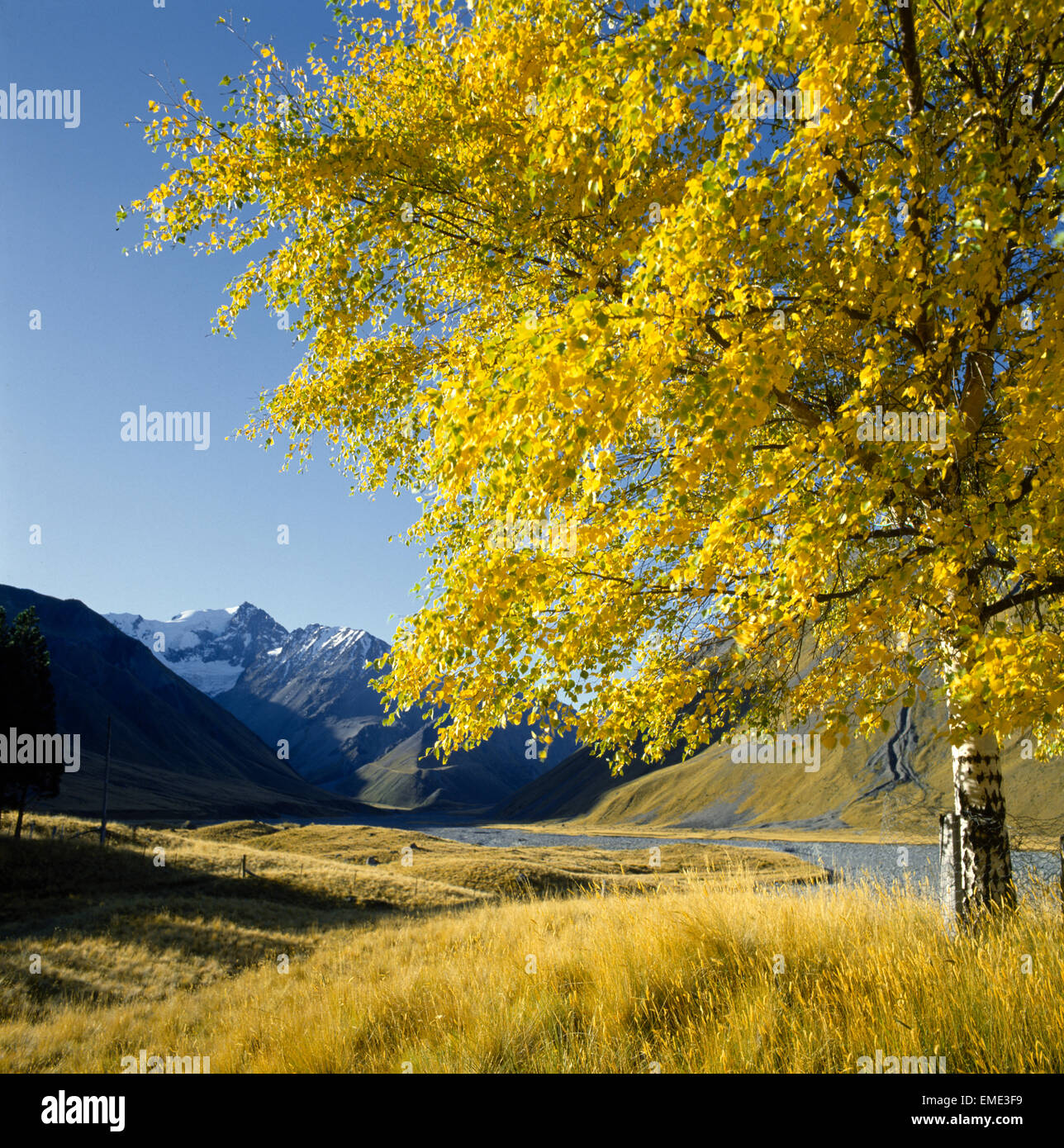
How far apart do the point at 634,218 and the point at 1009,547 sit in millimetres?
4924

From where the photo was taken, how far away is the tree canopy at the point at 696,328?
412 centimetres

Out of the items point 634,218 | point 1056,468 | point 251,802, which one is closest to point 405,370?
point 634,218

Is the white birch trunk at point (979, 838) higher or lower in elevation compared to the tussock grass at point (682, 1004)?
higher

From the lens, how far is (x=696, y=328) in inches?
173

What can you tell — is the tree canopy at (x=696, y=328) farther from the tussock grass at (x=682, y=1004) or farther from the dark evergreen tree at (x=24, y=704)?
the dark evergreen tree at (x=24, y=704)

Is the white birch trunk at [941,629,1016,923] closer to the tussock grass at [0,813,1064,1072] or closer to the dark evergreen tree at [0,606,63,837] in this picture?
the tussock grass at [0,813,1064,1072]

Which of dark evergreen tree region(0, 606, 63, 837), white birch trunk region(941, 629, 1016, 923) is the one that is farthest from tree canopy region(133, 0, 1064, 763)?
dark evergreen tree region(0, 606, 63, 837)

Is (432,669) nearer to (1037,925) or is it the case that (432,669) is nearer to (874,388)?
(874,388)

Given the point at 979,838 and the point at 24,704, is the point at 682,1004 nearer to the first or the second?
the point at 979,838

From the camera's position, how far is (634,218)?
6.48 meters

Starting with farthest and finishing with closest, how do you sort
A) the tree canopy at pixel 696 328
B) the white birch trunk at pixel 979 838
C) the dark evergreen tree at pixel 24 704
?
the dark evergreen tree at pixel 24 704 → the white birch trunk at pixel 979 838 → the tree canopy at pixel 696 328

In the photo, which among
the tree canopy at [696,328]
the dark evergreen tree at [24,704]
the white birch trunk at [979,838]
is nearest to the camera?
the tree canopy at [696,328]

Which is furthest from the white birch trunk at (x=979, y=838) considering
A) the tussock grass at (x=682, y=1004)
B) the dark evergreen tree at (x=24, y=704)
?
the dark evergreen tree at (x=24, y=704)
